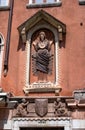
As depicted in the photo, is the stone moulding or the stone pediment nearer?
the stone moulding

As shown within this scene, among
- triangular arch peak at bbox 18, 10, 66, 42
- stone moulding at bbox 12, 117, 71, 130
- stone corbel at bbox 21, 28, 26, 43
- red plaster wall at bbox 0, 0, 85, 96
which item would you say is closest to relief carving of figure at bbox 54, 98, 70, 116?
stone moulding at bbox 12, 117, 71, 130

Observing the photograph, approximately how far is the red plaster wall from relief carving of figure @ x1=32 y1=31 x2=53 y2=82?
1.49 feet

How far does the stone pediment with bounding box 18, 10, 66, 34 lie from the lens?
13.1m

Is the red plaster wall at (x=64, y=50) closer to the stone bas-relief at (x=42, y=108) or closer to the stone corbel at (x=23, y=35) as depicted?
the stone corbel at (x=23, y=35)

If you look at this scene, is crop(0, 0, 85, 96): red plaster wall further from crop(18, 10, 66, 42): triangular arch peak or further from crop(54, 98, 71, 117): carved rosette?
crop(54, 98, 71, 117): carved rosette

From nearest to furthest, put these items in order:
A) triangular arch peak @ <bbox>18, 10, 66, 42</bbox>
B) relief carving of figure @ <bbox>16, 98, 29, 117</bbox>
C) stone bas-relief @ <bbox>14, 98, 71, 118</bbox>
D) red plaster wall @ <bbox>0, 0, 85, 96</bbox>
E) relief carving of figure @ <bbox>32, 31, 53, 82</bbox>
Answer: stone bas-relief @ <bbox>14, 98, 71, 118</bbox> → relief carving of figure @ <bbox>16, 98, 29, 117</bbox> → red plaster wall @ <bbox>0, 0, 85, 96</bbox> → relief carving of figure @ <bbox>32, 31, 53, 82</bbox> → triangular arch peak @ <bbox>18, 10, 66, 42</bbox>

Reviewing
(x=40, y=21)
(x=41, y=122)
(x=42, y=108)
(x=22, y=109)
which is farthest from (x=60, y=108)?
(x=40, y=21)

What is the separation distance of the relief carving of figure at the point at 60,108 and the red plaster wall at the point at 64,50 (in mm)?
455

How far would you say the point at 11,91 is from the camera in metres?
12.8

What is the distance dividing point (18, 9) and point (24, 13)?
1.06 ft

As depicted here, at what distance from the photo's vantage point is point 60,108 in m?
12.0

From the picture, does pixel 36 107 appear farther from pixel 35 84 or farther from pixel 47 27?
pixel 47 27

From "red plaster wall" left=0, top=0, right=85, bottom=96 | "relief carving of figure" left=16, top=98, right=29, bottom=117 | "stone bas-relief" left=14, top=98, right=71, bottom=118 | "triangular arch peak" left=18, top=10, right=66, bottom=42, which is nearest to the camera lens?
"stone bas-relief" left=14, top=98, right=71, bottom=118

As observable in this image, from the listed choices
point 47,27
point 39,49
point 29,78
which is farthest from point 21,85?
point 47,27
